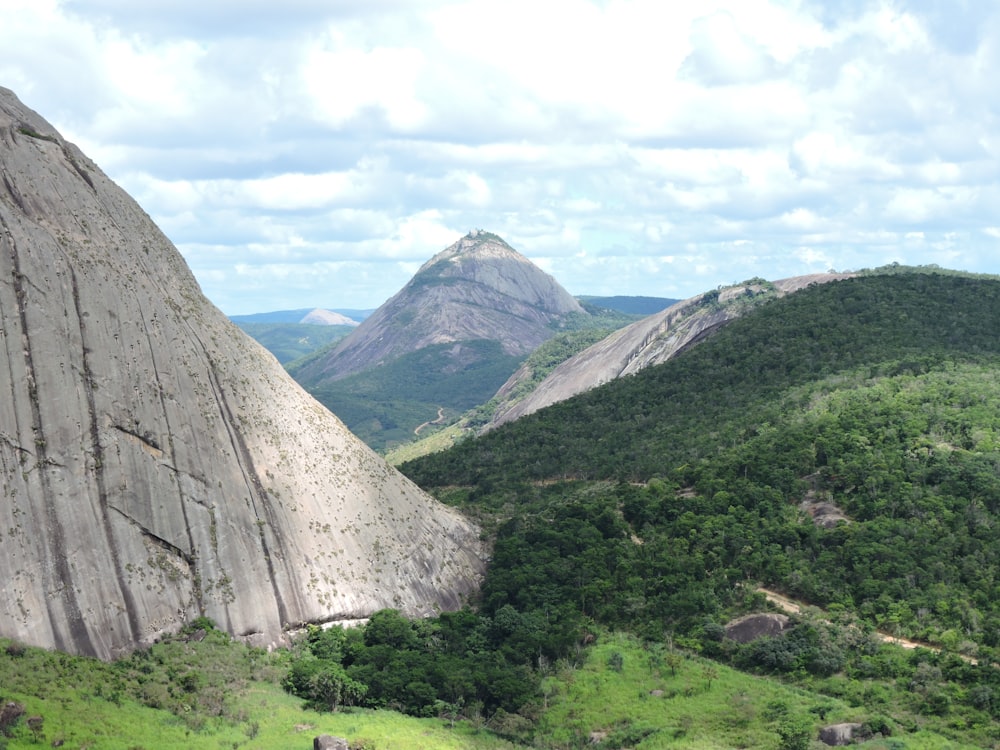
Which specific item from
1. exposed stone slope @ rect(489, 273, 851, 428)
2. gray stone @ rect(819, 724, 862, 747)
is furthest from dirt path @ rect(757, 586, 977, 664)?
exposed stone slope @ rect(489, 273, 851, 428)

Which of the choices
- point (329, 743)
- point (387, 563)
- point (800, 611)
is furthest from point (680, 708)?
point (387, 563)

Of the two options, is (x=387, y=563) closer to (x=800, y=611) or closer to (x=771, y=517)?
(x=800, y=611)

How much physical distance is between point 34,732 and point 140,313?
87.9 feet

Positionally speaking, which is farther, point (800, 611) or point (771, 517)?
point (771, 517)

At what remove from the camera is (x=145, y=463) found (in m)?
60.9

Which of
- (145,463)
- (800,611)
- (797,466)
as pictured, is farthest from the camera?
(797,466)

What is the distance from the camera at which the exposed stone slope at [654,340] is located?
501ft

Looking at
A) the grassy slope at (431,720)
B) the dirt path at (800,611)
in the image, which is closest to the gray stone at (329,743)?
the grassy slope at (431,720)

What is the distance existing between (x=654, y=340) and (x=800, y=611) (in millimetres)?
98820

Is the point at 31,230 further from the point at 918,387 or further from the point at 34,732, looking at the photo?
the point at 918,387

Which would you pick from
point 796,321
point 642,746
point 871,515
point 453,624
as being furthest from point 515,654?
point 796,321

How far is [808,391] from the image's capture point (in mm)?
100875

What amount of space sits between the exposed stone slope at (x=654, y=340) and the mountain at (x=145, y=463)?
261 feet

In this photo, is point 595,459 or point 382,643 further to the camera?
point 595,459
